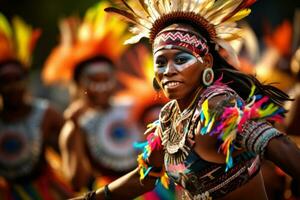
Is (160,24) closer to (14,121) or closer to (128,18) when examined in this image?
(128,18)

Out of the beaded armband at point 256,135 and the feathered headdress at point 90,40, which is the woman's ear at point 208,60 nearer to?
the beaded armband at point 256,135

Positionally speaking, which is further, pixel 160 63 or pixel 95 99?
pixel 95 99

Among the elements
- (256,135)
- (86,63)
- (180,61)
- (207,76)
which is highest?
(180,61)

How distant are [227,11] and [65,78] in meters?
4.74

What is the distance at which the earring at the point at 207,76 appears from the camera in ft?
14.6

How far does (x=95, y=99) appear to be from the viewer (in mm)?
8742

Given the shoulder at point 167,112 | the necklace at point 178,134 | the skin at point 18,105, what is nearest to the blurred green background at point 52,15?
the skin at point 18,105

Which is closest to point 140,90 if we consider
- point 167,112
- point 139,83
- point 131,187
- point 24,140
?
point 139,83

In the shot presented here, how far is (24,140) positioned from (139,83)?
1.56 m

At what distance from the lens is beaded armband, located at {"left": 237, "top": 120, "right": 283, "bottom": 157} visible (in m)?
3.95

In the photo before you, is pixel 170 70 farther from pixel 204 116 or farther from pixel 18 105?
pixel 18 105

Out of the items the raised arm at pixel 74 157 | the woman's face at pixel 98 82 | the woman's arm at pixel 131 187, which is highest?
the woman's arm at pixel 131 187

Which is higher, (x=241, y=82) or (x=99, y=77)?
(x=241, y=82)

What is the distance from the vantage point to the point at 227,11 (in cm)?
453
